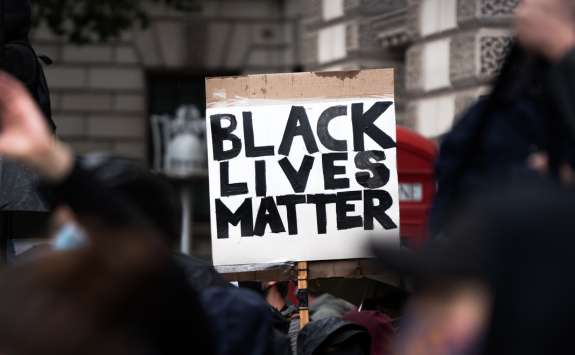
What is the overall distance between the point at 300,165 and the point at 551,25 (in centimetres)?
419

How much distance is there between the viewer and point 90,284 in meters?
2.64

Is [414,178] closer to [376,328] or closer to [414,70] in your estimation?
[414,70]

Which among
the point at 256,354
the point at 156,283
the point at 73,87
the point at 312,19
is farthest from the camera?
the point at 73,87

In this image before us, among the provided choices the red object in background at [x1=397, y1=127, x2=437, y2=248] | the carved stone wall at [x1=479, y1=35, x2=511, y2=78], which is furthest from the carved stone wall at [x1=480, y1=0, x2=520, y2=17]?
the red object in background at [x1=397, y1=127, x2=437, y2=248]

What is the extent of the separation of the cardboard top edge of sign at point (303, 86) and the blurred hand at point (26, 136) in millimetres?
3973

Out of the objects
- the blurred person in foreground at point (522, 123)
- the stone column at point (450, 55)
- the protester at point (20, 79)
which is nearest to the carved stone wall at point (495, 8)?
the stone column at point (450, 55)

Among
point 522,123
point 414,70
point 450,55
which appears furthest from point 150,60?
point 522,123

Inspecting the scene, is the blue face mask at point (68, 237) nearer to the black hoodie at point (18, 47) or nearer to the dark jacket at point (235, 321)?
the dark jacket at point (235, 321)

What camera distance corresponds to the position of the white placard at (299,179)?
691 centimetres

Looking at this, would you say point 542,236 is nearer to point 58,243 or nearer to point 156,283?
point 156,283

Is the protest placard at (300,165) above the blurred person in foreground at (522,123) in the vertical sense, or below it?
below

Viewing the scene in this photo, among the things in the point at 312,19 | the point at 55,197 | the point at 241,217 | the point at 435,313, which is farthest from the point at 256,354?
the point at 312,19

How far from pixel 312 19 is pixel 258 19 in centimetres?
698

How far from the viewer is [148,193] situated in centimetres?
343
